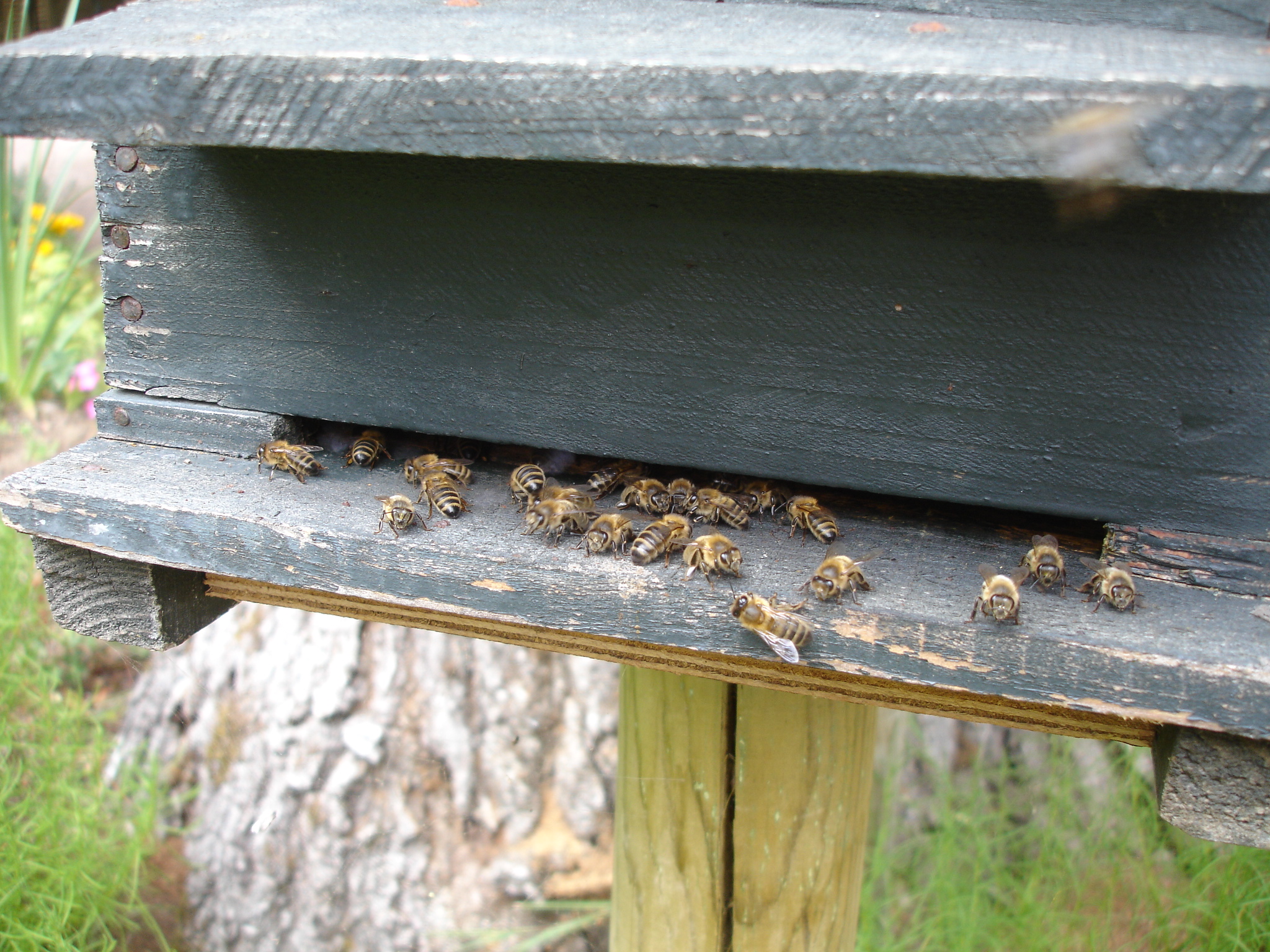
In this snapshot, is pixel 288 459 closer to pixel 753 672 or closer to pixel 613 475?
pixel 613 475

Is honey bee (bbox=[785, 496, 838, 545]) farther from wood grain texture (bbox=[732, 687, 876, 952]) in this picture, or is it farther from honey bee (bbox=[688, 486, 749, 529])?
wood grain texture (bbox=[732, 687, 876, 952])

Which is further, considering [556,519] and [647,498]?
[647,498]

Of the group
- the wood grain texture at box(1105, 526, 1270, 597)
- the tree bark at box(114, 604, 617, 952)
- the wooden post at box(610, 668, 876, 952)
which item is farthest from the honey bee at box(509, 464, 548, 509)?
the tree bark at box(114, 604, 617, 952)

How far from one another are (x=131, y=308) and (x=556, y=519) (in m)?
0.99

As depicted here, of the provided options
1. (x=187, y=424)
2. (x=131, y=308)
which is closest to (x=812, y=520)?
(x=187, y=424)

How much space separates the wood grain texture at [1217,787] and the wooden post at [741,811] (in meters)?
0.71

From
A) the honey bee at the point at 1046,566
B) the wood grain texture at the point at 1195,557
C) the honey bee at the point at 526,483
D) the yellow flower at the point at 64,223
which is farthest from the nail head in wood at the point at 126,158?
the yellow flower at the point at 64,223

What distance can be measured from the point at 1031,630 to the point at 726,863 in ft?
3.49

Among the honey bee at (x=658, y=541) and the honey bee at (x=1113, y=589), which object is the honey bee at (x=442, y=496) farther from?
the honey bee at (x=1113, y=589)

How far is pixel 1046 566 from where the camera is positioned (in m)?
1.46

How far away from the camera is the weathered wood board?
1336mm

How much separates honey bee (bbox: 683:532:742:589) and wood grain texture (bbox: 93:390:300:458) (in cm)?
90

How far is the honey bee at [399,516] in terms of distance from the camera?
1594 mm

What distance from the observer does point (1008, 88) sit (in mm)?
1004
